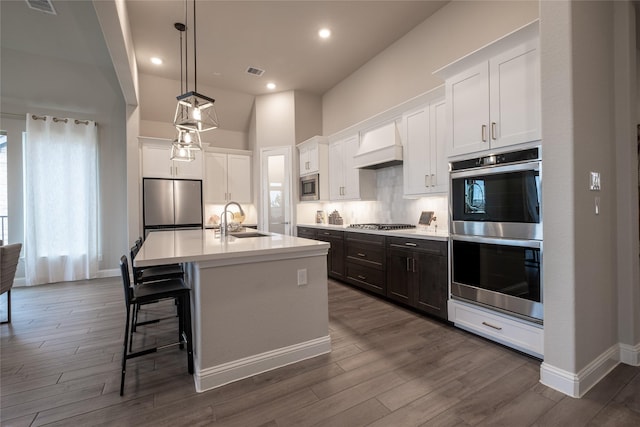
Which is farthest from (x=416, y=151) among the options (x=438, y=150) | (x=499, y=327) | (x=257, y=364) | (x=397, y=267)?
(x=257, y=364)


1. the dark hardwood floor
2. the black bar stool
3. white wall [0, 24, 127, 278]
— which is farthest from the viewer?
white wall [0, 24, 127, 278]

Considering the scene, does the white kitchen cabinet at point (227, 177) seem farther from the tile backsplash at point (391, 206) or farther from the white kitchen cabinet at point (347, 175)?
the white kitchen cabinet at point (347, 175)

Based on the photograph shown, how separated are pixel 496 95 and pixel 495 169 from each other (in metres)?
0.61

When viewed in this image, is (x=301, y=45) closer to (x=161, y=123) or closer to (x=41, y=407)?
(x=161, y=123)

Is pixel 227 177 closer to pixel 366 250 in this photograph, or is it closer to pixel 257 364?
pixel 366 250

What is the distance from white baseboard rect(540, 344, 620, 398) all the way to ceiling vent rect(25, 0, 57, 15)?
5.83 meters

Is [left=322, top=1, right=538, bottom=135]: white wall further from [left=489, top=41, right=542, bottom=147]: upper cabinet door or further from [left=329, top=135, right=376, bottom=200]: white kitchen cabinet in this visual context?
[left=489, top=41, right=542, bottom=147]: upper cabinet door

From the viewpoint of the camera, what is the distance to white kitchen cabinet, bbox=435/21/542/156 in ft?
7.13

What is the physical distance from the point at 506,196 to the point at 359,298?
2123mm

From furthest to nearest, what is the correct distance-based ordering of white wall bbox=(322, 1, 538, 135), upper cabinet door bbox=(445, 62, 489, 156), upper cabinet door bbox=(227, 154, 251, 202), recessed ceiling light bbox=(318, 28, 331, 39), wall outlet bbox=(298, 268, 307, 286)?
upper cabinet door bbox=(227, 154, 251, 202)
recessed ceiling light bbox=(318, 28, 331, 39)
white wall bbox=(322, 1, 538, 135)
upper cabinet door bbox=(445, 62, 489, 156)
wall outlet bbox=(298, 268, 307, 286)

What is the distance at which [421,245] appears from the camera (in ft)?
10.1

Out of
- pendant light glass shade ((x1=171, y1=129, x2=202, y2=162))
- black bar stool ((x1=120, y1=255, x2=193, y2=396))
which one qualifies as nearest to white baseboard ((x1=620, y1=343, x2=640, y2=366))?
black bar stool ((x1=120, y1=255, x2=193, y2=396))

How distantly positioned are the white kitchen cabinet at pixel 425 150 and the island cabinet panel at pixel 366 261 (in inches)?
30.0

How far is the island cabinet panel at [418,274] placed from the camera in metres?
2.88
